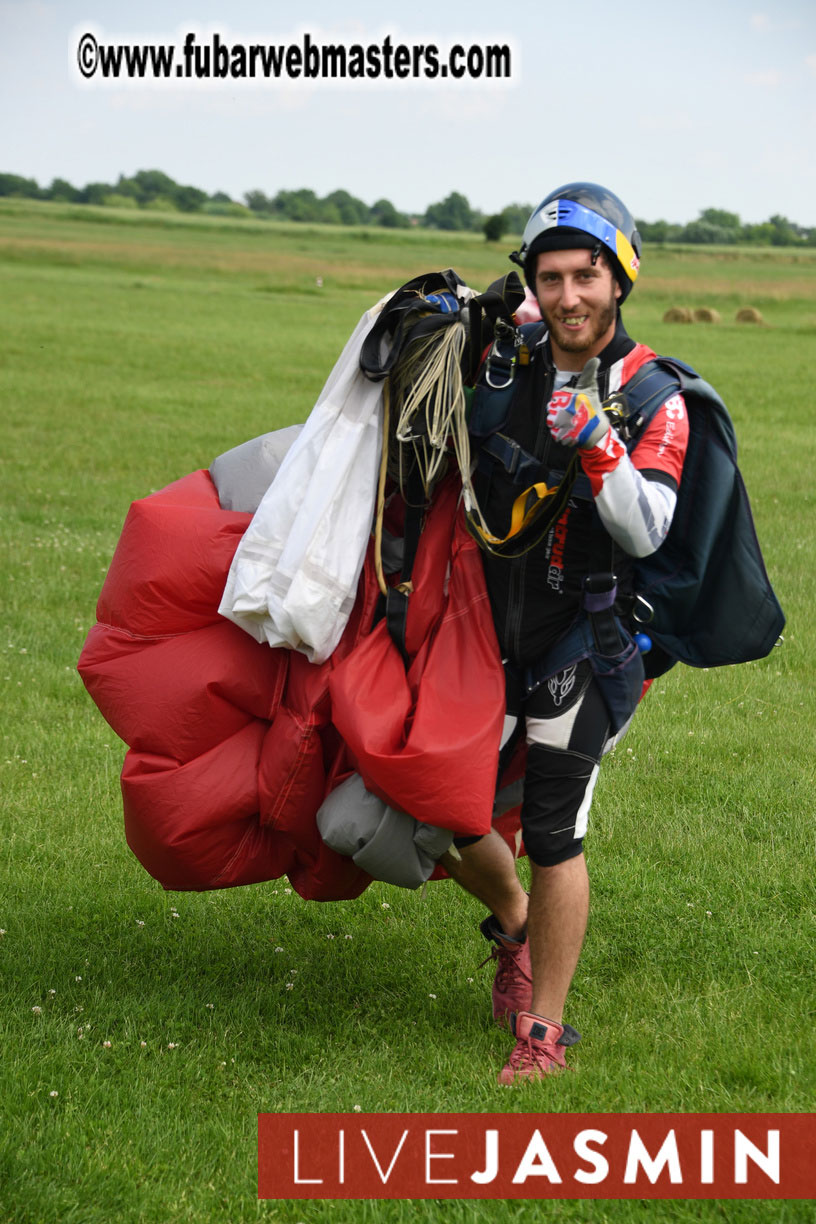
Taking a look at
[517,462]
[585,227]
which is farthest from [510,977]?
→ [585,227]

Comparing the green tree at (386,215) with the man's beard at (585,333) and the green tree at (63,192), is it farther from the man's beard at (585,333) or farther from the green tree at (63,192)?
the man's beard at (585,333)

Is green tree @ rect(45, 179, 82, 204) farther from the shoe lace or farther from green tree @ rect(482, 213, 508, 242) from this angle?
the shoe lace

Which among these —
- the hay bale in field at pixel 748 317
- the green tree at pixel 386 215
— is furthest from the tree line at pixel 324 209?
the hay bale in field at pixel 748 317

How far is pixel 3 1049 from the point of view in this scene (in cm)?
414

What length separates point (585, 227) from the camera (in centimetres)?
384

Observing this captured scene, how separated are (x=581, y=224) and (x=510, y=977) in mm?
2543

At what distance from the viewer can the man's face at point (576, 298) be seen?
3.87 metres

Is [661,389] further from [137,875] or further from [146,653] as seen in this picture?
[137,875]

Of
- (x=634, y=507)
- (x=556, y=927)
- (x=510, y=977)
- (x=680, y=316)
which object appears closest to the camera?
(x=634, y=507)

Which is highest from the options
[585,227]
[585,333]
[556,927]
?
[585,227]

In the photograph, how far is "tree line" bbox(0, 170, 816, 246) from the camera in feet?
469

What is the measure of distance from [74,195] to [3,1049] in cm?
16770

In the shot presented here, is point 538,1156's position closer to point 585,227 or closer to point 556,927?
point 556,927

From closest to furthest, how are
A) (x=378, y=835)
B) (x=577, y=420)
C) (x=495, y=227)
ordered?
(x=577, y=420), (x=378, y=835), (x=495, y=227)
